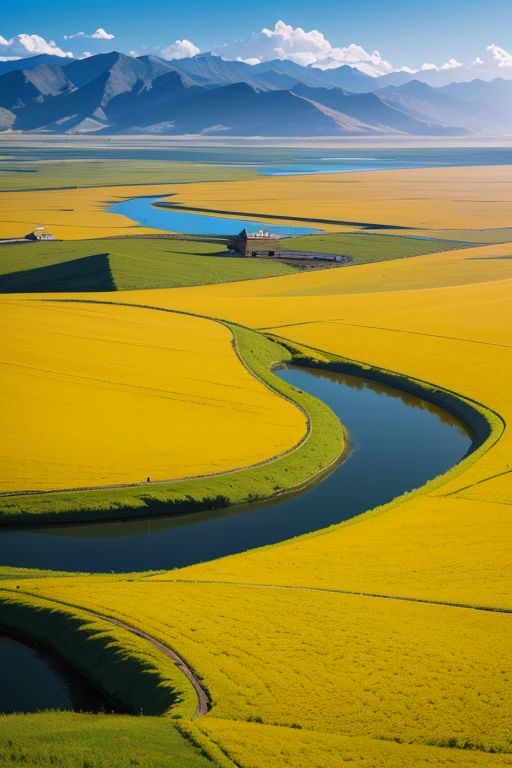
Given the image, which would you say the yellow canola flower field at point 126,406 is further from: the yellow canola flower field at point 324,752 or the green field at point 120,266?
the green field at point 120,266

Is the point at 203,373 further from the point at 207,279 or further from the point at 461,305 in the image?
the point at 207,279

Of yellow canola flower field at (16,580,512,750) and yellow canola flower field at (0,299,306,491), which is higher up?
yellow canola flower field at (0,299,306,491)

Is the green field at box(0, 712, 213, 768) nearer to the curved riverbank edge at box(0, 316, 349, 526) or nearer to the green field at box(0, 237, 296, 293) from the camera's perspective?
the curved riverbank edge at box(0, 316, 349, 526)

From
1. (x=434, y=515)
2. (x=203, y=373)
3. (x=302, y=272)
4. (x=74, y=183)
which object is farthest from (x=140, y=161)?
(x=434, y=515)

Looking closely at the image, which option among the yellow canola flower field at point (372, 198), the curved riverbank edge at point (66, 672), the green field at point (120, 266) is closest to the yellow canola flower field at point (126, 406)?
the curved riverbank edge at point (66, 672)

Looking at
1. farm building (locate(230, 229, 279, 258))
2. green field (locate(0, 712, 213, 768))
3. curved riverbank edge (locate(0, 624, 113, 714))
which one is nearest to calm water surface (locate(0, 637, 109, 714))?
curved riverbank edge (locate(0, 624, 113, 714))

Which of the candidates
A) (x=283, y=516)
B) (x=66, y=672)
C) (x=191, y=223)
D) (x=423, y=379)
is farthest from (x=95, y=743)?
(x=191, y=223)

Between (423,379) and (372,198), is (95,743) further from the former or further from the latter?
(372,198)
